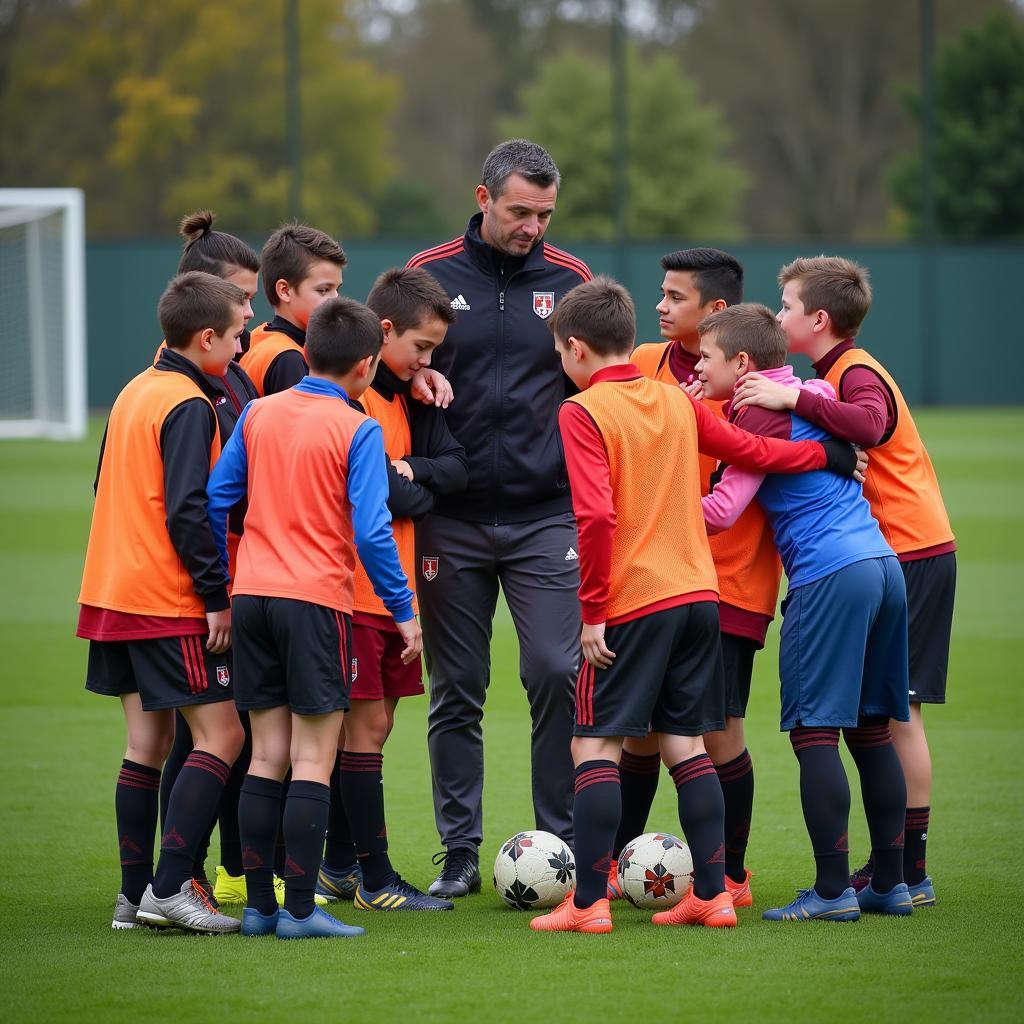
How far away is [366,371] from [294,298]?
76 cm

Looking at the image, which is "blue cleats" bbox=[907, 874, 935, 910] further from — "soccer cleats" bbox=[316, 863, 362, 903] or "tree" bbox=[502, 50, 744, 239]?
"tree" bbox=[502, 50, 744, 239]

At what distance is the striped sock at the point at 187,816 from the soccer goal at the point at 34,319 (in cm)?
2348

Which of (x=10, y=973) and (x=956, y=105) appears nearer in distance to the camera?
(x=10, y=973)

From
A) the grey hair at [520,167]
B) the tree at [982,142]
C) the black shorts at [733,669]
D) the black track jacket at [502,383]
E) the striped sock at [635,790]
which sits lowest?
the striped sock at [635,790]

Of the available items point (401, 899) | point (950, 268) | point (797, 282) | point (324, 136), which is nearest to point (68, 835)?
point (401, 899)

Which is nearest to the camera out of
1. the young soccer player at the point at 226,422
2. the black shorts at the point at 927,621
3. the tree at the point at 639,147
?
the young soccer player at the point at 226,422

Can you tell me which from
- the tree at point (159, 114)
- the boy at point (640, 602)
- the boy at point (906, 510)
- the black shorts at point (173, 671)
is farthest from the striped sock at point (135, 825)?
the tree at point (159, 114)

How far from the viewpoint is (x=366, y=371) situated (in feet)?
15.4

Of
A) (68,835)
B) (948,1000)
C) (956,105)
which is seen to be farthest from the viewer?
(956,105)

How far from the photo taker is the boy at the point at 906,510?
16.4 ft

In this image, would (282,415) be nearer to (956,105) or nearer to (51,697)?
(51,697)

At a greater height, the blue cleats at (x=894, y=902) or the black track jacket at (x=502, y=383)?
the black track jacket at (x=502, y=383)

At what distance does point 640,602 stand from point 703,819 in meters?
0.67

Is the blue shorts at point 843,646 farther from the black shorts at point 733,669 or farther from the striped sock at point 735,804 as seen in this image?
the striped sock at point 735,804
